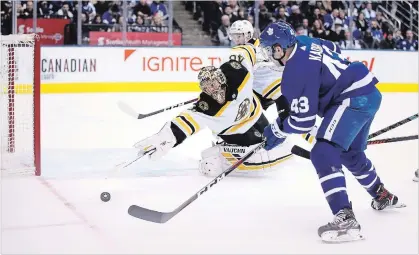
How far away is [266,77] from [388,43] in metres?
5.63

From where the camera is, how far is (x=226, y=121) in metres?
4.06

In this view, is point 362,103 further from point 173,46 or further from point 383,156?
point 173,46

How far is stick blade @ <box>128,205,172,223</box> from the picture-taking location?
2990 millimetres

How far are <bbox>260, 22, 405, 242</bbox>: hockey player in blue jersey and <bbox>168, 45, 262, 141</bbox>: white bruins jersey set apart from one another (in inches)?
34.8

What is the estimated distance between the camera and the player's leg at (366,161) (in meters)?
3.03

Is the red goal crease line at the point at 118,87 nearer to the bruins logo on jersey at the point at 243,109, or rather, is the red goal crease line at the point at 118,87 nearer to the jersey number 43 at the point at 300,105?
the bruins logo on jersey at the point at 243,109

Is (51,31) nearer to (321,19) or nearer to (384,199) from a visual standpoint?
(321,19)

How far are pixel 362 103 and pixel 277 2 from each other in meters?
7.16

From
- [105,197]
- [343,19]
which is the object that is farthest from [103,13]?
[105,197]

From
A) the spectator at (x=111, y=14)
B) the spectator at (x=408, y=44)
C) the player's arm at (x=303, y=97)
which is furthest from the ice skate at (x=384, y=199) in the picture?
the spectator at (x=408, y=44)

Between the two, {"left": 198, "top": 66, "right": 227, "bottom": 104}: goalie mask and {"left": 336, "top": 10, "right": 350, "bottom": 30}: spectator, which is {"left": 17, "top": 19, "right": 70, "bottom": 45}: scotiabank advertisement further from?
{"left": 198, "top": 66, "right": 227, "bottom": 104}: goalie mask

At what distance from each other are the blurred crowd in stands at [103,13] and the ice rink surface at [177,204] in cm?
305

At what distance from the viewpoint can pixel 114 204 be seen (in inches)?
138

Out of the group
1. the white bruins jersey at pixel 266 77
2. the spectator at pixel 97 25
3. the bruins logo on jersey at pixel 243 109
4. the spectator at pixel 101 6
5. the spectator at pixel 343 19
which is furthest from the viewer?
the spectator at pixel 343 19
